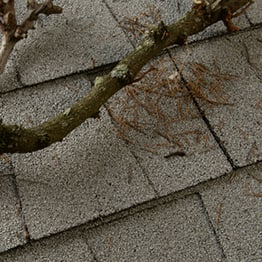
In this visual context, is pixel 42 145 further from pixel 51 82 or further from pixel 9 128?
pixel 51 82

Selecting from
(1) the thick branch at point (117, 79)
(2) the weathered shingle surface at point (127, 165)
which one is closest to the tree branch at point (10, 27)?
(2) the weathered shingle surface at point (127, 165)

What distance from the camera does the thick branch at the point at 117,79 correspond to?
1.50 metres

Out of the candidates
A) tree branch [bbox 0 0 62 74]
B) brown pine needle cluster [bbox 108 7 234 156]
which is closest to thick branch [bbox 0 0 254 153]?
brown pine needle cluster [bbox 108 7 234 156]

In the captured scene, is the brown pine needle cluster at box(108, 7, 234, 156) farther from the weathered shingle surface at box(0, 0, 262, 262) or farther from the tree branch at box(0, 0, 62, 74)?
the tree branch at box(0, 0, 62, 74)

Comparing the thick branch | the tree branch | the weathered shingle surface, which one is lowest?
the weathered shingle surface

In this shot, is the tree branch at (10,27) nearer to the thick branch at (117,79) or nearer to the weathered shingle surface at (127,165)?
the weathered shingle surface at (127,165)

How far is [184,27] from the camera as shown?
71.3 inches

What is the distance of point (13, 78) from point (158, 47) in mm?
441

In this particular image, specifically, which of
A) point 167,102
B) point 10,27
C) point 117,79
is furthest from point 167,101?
point 10,27

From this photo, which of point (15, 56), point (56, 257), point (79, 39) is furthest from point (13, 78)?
point (56, 257)

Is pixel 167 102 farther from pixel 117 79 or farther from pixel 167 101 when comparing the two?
pixel 117 79

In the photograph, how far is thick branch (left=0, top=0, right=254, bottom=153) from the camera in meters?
1.50

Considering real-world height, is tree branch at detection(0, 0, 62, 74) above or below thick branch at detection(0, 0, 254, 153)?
above

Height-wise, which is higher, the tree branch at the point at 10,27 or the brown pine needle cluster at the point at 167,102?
the tree branch at the point at 10,27
